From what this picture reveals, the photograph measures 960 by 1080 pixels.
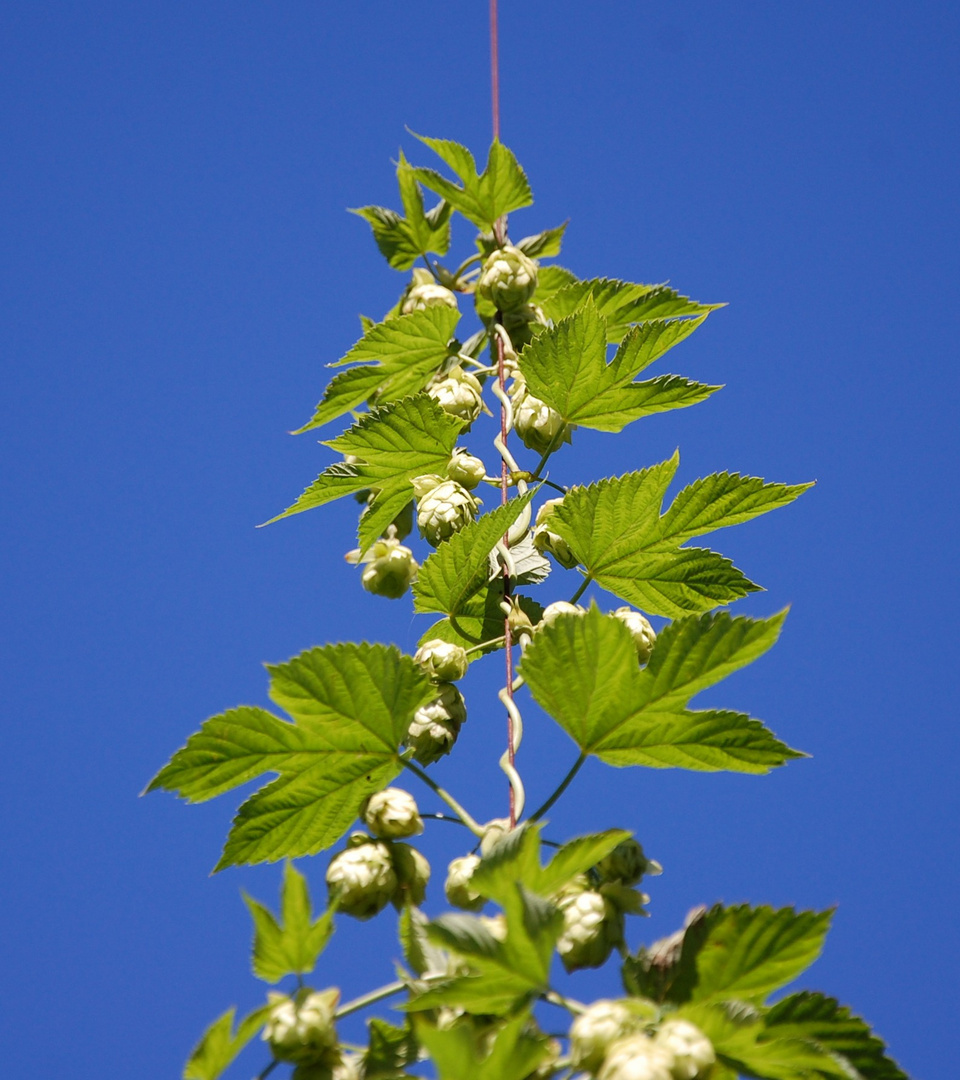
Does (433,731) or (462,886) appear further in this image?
(433,731)

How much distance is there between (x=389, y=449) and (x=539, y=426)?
0.87 ft

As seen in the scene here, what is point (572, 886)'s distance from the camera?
128 centimetres

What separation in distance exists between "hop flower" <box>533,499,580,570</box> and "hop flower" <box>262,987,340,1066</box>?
31.8 inches

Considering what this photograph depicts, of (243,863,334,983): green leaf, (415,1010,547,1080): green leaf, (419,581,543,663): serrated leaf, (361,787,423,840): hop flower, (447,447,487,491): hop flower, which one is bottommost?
(415,1010,547,1080): green leaf

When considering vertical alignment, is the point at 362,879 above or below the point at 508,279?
below

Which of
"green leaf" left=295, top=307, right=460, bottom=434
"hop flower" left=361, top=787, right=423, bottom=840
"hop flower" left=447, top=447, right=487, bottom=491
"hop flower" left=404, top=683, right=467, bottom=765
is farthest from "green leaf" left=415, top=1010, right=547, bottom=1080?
"green leaf" left=295, top=307, right=460, bottom=434

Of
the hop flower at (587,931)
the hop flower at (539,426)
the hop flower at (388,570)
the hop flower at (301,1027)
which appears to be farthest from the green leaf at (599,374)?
the hop flower at (301,1027)

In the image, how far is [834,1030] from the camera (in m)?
1.07

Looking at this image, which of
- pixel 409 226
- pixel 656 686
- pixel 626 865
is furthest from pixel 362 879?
pixel 409 226

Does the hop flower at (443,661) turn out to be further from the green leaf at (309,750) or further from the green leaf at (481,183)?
the green leaf at (481,183)

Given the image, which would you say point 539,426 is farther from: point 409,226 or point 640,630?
point 409,226

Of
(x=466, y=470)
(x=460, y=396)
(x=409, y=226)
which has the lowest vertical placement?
(x=466, y=470)

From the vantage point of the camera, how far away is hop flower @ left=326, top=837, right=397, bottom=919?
1.30m

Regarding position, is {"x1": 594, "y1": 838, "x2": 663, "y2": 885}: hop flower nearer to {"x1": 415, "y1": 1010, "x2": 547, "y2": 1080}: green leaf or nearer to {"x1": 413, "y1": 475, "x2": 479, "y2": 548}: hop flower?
{"x1": 415, "y1": 1010, "x2": 547, "y2": 1080}: green leaf
